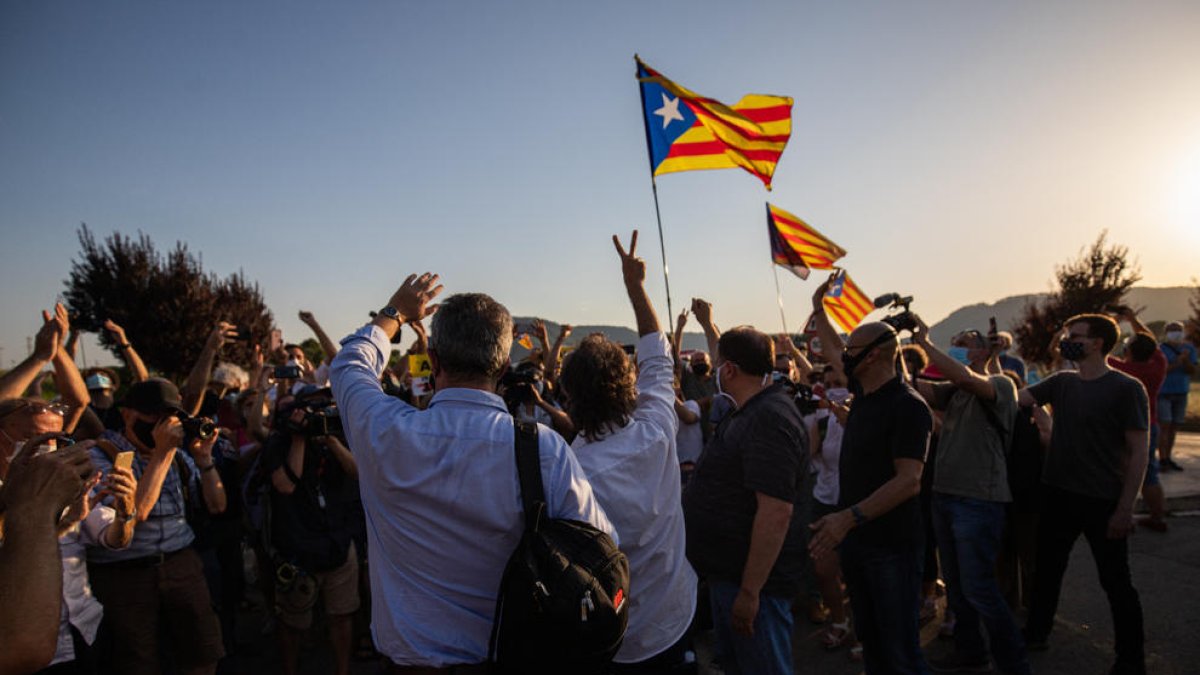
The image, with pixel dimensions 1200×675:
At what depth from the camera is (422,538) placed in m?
1.84

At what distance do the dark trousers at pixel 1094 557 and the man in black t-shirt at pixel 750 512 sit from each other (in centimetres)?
249

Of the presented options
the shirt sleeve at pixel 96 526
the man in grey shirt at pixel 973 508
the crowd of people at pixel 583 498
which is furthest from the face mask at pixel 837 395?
the shirt sleeve at pixel 96 526

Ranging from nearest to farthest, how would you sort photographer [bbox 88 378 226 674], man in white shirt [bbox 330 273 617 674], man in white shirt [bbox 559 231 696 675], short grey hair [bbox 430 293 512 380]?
1. man in white shirt [bbox 330 273 617 674]
2. short grey hair [bbox 430 293 512 380]
3. man in white shirt [bbox 559 231 696 675]
4. photographer [bbox 88 378 226 674]

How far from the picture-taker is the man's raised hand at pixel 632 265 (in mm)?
2801

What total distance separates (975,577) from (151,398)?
5.05 meters

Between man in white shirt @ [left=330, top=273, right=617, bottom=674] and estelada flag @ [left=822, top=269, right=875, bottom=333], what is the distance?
8.10 m

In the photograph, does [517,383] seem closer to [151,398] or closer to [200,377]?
[151,398]

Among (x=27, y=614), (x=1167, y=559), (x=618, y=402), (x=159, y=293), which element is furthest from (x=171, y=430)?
(x=159, y=293)

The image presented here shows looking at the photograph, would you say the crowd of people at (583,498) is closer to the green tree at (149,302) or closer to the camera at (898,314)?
the camera at (898,314)

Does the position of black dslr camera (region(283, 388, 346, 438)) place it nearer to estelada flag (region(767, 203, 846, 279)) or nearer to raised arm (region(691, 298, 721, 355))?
raised arm (region(691, 298, 721, 355))

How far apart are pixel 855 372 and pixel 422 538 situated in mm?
2610

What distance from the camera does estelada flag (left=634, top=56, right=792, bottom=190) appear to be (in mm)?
7512

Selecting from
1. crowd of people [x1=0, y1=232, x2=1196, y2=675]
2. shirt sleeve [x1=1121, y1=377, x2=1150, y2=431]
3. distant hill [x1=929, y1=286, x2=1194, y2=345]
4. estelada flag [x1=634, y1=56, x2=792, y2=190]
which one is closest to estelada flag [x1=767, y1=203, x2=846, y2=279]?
estelada flag [x1=634, y1=56, x2=792, y2=190]

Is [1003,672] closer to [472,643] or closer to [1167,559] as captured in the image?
[1167,559]
